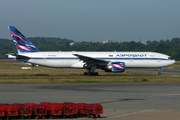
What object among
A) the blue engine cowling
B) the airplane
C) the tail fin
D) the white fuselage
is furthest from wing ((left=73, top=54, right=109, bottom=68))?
the tail fin

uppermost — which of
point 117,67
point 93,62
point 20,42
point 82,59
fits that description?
point 20,42

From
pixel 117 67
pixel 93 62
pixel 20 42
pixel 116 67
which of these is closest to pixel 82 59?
pixel 93 62

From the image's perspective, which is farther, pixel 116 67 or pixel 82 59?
pixel 82 59

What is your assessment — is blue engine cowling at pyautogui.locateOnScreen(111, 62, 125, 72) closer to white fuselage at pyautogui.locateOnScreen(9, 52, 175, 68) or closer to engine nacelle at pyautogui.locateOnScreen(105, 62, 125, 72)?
engine nacelle at pyautogui.locateOnScreen(105, 62, 125, 72)

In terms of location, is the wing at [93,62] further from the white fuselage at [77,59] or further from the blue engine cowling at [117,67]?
the blue engine cowling at [117,67]

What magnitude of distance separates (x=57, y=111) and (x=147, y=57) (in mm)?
35795

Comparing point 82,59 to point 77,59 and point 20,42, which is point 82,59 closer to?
point 77,59

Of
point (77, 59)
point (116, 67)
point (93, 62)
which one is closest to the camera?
point (116, 67)

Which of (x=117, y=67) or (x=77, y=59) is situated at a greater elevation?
(x=77, y=59)

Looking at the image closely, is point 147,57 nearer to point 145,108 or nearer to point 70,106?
point 145,108

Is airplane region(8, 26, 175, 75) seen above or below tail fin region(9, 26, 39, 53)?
below

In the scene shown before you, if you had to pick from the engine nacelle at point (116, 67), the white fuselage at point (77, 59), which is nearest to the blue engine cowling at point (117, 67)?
the engine nacelle at point (116, 67)

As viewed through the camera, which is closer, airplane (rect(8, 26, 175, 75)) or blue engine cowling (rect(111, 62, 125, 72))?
blue engine cowling (rect(111, 62, 125, 72))

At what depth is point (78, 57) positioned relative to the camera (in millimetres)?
44719
